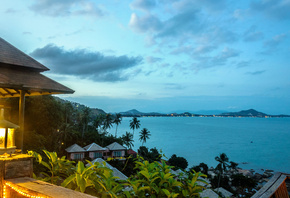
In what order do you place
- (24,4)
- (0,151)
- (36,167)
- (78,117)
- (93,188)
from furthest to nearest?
(78,117), (36,167), (24,4), (0,151), (93,188)

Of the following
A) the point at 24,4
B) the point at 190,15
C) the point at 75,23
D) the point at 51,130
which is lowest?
the point at 51,130

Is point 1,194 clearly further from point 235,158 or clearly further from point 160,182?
point 235,158

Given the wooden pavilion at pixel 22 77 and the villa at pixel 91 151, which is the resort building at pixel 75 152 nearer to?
the villa at pixel 91 151

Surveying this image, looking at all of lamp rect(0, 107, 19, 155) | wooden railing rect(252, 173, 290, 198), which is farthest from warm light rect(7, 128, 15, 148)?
wooden railing rect(252, 173, 290, 198)

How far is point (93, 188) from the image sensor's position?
1864 mm

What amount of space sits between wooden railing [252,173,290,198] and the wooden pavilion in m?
3.81

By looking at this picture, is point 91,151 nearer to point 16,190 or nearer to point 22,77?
point 22,77

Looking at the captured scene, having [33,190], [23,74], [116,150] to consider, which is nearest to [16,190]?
[33,190]

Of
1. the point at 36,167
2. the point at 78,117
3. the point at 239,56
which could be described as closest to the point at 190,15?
the point at 36,167

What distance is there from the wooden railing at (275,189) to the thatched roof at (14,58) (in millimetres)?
4765

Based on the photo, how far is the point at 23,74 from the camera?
442 cm

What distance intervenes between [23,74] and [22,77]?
0.25 metres

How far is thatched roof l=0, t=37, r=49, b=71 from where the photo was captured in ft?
14.2

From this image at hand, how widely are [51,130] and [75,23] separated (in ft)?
40.6
